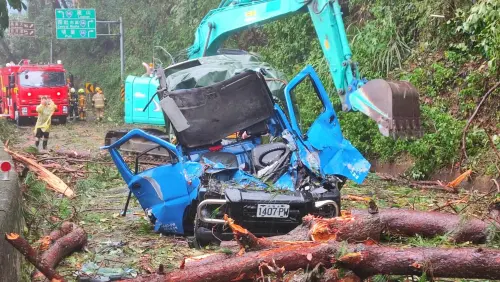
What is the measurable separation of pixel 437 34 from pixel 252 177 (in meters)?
7.59

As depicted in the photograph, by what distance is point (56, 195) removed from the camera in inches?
412

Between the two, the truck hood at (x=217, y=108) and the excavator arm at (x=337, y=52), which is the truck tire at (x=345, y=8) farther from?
the truck hood at (x=217, y=108)

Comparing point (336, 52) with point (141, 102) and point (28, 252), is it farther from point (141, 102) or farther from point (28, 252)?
point (28, 252)

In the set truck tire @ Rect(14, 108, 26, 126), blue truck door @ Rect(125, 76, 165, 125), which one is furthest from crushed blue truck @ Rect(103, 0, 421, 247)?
truck tire @ Rect(14, 108, 26, 126)

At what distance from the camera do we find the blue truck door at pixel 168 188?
7.79 m

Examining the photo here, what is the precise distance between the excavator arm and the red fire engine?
14638mm

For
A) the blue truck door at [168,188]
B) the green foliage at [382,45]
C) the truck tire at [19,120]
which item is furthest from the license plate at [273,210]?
the truck tire at [19,120]

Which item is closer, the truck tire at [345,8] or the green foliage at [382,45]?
the green foliage at [382,45]

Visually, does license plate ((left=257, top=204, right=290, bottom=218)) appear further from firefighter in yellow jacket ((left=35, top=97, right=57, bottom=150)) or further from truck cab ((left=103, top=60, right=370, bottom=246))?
firefighter in yellow jacket ((left=35, top=97, right=57, bottom=150))

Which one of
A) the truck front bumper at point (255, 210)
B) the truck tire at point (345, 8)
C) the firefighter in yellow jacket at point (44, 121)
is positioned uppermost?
the truck tire at point (345, 8)

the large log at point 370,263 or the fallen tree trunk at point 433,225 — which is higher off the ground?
the large log at point 370,263

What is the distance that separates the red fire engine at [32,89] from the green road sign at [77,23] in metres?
4.47

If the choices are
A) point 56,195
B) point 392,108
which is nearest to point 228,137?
point 392,108

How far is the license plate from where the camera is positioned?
23.6ft
